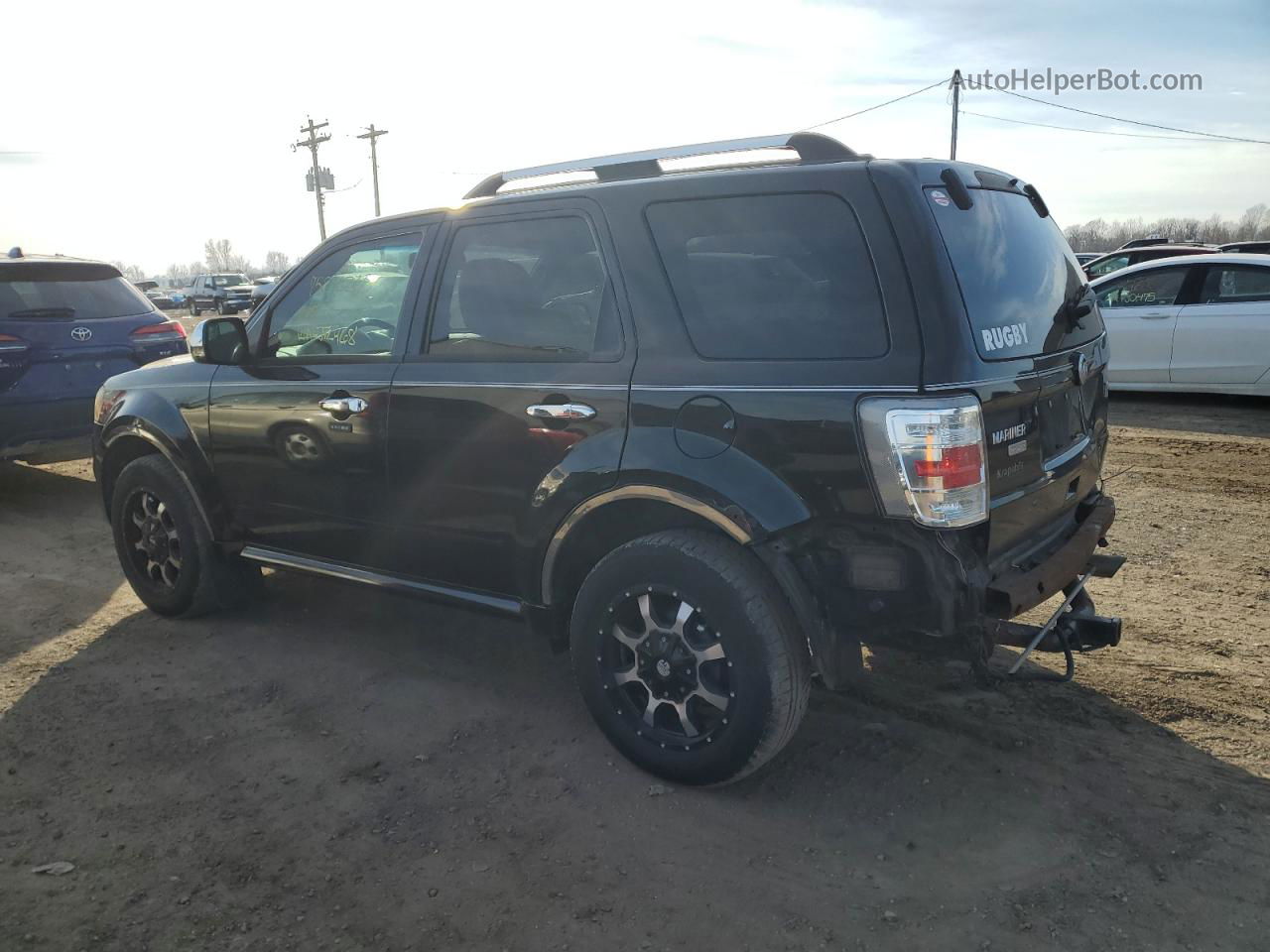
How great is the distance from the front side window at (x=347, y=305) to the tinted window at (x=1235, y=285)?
863cm

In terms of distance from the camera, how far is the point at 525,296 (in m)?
3.68

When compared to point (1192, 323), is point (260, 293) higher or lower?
higher

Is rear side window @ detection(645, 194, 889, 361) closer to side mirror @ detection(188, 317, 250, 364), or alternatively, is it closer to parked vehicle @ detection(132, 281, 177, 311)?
side mirror @ detection(188, 317, 250, 364)

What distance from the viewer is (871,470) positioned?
9.25 feet

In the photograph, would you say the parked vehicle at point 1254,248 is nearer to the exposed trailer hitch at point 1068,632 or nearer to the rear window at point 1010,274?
the rear window at point 1010,274

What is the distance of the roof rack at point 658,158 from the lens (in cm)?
312


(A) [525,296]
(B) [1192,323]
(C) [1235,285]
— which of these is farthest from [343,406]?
(C) [1235,285]

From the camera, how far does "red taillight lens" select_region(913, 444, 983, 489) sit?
9.04 feet

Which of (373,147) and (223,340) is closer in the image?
(223,340)

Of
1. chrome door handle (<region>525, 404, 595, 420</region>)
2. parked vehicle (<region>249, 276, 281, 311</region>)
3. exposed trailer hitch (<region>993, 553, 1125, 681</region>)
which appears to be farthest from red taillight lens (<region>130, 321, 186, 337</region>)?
exposed trailer hitch (<region>993, 553, 1125, 681</region>)

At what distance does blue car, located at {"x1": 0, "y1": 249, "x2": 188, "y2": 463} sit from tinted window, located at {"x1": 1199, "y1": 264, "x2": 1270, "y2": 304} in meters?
9.36

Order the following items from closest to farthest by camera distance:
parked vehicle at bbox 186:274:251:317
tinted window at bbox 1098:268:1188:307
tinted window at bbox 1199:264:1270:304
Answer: tinted window at bbox 1199:264:1270:304 → tinted window at bbox 1098:268:1188:307 → parked vehicle at bbox 186:274:251:317

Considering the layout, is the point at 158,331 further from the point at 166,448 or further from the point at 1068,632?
the point at 1068,632

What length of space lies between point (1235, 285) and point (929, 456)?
8563 mm
